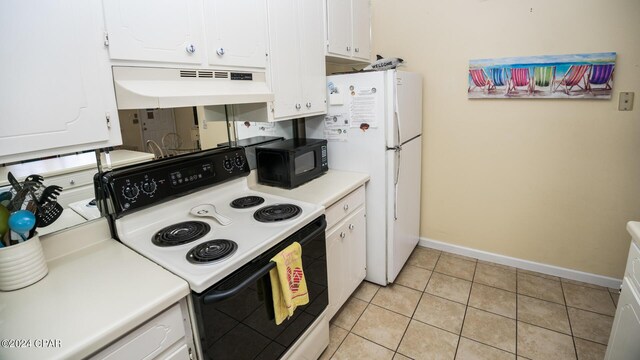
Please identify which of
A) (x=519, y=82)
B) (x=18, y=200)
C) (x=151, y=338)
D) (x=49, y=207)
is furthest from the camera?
(x=519, y=82)

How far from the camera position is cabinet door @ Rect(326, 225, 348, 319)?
6.40 ft

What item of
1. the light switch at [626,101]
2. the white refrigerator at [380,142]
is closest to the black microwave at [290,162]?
the white refrigerator at [380,142]

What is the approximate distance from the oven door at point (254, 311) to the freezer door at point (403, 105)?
0.90 m

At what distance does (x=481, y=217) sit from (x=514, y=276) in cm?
51

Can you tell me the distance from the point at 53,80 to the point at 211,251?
29.1 inches

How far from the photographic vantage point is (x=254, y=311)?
1289 millimetres

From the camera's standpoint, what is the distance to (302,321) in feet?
5.23

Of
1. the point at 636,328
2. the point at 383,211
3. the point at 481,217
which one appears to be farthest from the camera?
the point at 481,217

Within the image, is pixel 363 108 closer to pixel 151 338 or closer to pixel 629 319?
pixel 629 319

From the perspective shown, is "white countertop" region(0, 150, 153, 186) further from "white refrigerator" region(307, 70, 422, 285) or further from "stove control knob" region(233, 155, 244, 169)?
"white refrigerator" region(307, 70, 422, 285)

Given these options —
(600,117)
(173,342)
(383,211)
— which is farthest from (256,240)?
(600,117)

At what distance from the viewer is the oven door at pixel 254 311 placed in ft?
3.67

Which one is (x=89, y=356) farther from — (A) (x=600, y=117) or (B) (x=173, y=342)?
(A) (x=600, y=117)

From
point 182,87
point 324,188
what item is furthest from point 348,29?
point 182,87
